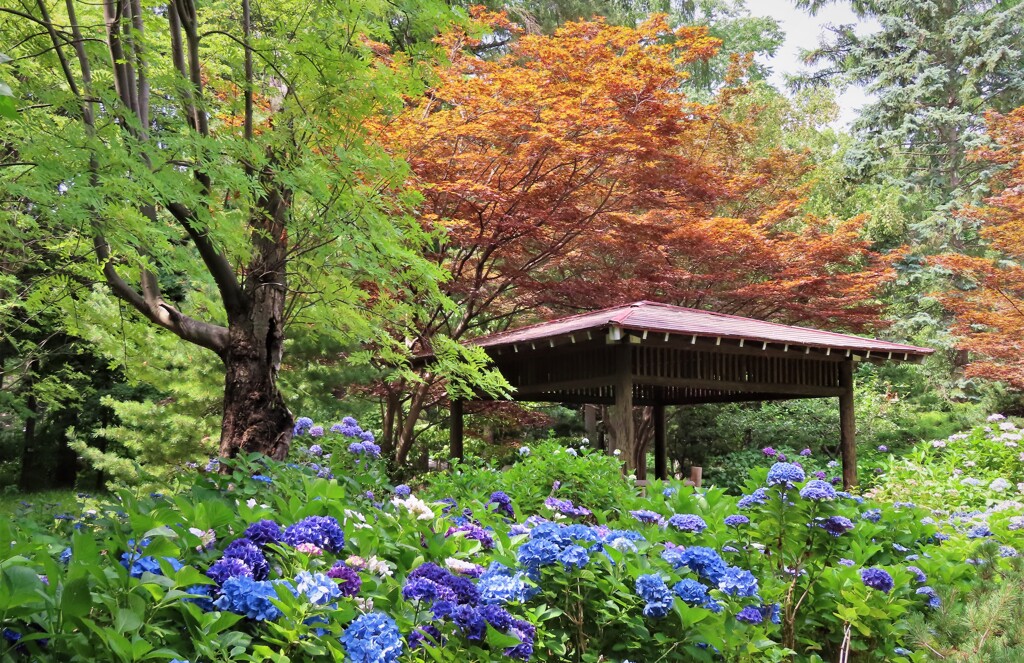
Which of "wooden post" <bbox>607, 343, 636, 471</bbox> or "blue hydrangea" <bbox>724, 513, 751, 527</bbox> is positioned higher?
"wooden post" <bbox>607, 343, 636, 471</bbox>

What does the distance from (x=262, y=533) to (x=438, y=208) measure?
7038mm

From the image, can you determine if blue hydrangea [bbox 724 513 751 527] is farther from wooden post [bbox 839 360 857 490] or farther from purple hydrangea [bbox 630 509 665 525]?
wooden post [bbox 839 360 857 490]

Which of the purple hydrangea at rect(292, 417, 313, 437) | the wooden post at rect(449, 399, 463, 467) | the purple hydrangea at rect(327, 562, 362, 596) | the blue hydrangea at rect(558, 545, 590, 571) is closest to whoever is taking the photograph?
the purple hydrangea at rect(327, 562, 362, 596)

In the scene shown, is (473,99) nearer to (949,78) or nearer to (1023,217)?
(1023,217)

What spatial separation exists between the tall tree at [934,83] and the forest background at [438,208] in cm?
9

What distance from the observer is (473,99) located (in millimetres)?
8344

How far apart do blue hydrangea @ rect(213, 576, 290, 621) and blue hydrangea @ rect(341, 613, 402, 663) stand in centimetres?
16

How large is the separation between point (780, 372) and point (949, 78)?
15.0m

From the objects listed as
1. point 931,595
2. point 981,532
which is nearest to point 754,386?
point 981,532

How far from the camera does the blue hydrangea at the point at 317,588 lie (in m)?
1.70

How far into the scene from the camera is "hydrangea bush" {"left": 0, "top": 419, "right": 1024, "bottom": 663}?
1591 mm

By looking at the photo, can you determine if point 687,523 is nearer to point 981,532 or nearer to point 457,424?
point 981,532

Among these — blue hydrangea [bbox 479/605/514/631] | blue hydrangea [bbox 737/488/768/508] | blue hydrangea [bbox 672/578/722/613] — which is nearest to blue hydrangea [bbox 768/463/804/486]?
blue hydrangea [bbox 737/488/768/508]

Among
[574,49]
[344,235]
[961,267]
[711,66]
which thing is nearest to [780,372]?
[574,49]
